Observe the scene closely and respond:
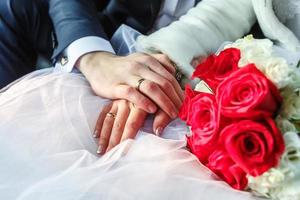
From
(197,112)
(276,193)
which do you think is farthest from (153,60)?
(276,193)

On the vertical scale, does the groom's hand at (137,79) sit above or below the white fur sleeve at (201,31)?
below

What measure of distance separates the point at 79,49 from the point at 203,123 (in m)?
0.39

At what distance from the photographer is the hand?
75cm

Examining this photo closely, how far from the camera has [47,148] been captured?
702mm

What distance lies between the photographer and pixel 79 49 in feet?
3.07

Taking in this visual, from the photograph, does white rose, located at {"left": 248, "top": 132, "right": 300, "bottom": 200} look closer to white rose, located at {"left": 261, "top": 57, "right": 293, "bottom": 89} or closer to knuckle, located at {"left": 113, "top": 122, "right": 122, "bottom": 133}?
white rose, located at {"left": 261, "top": 57, "right": 293, "bottom": 89}

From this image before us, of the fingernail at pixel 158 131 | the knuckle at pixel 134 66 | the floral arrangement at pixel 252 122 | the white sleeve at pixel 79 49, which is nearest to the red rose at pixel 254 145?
the floral arrangement at pixel 252 122

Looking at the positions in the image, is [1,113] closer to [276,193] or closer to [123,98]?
[123,98]

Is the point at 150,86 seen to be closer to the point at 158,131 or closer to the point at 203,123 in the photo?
the point at 158,131

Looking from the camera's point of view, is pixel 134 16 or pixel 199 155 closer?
pixel 199 155

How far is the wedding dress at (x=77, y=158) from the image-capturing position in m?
0.62

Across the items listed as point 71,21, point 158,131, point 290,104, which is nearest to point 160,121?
A: point 158,131

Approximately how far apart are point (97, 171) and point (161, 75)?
24cm

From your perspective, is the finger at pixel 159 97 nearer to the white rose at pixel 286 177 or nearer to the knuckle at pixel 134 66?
the knuckle at pixel 134 66
